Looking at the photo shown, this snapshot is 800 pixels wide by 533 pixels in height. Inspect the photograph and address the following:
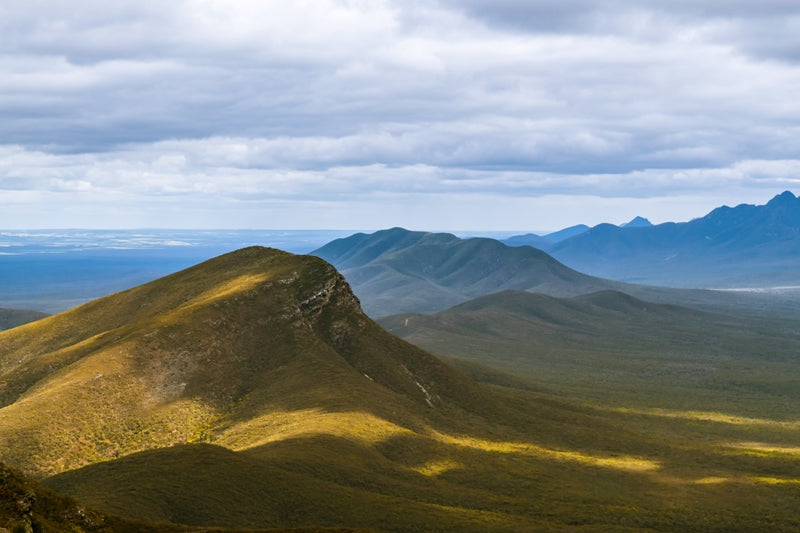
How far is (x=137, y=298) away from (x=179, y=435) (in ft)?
232

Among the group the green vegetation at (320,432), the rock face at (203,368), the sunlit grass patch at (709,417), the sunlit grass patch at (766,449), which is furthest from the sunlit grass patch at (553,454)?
the sunlit grass patch at (709,417)

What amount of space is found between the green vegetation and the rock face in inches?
14.7

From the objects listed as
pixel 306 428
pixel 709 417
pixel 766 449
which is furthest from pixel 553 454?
pixel 709 417

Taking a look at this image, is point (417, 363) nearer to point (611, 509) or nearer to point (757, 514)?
point (611, 509)

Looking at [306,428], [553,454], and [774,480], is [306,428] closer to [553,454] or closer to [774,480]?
[553,454]

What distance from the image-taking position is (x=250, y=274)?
555 ft

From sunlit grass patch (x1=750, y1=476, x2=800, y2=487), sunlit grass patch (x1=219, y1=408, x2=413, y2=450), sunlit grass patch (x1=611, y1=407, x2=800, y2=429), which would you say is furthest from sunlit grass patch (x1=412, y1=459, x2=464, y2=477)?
sunlit grass patch (x1=611, y1=407, x2=800, y2=429)

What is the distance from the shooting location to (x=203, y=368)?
132625 millimetres

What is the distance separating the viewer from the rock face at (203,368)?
110m

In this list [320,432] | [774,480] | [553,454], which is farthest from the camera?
[553,454]

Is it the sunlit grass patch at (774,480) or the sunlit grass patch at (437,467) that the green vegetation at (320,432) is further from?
the sunlit grass patch at (774,480)

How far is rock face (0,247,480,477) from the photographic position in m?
110

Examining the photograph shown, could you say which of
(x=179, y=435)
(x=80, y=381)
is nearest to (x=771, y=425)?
(x=179, y=435)

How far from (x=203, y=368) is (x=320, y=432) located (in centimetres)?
3649
